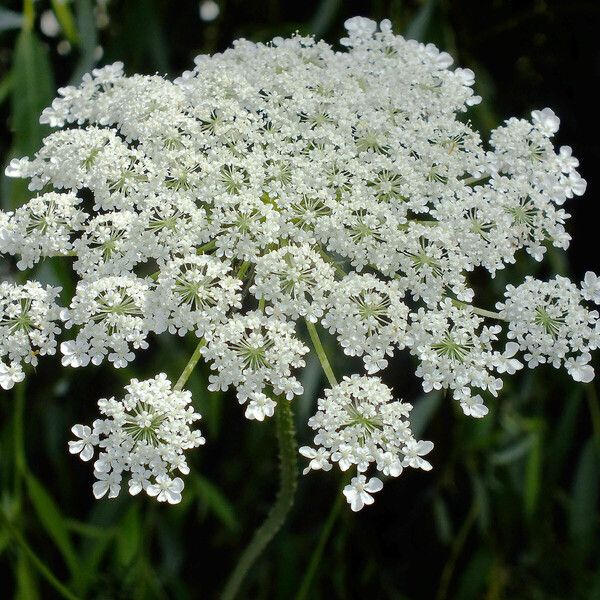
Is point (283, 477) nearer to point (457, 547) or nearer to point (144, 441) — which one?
point (144, 441)

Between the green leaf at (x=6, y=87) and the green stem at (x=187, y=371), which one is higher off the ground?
the green leaf at (x=6, y=87)

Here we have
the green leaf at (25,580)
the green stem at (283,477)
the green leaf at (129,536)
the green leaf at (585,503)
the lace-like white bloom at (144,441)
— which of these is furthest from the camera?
the green leaf at (585,503)

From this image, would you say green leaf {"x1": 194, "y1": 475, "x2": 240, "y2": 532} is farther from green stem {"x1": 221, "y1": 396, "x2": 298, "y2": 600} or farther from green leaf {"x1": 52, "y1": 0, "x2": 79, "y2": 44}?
green leaf {"x1": 52, "y1": 0, "x2": 79, "y2": 44}

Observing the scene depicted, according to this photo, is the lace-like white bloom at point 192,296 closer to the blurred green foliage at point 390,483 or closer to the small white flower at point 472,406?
the small white flower at point 472,406

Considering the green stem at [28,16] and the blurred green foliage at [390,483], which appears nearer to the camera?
the green stem at [28,16]

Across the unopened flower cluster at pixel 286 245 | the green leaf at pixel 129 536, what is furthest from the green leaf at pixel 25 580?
the unopened flower cluster at pixel 286 245

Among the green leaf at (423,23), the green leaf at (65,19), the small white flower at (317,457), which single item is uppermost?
the green leaf at (423,23)

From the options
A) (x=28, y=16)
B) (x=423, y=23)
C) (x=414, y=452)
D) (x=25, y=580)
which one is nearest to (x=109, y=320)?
(x=414, y=452)
